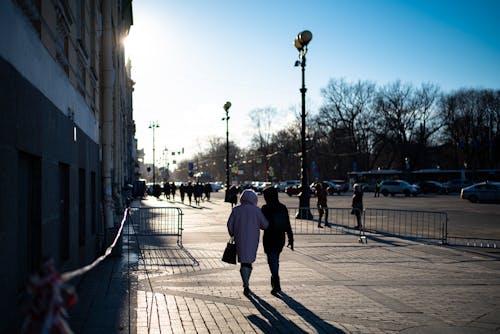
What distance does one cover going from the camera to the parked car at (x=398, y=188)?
5459 cm

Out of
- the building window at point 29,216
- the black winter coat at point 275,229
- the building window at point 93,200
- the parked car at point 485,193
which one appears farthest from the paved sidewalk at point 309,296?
the parked car at point 485,193

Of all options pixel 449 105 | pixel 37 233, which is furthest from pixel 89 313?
pixel 449 105

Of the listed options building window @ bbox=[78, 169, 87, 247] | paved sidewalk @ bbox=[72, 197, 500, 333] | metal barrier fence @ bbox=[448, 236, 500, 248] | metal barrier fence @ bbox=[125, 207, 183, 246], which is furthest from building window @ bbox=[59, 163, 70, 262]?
metal barrier fence @ bbox=[448, 236, 500, 248]

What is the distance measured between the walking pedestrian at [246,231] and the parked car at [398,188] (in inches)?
1916

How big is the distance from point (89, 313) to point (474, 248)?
1047cm

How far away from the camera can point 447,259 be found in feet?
39.0

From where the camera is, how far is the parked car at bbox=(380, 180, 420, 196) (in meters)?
54.6

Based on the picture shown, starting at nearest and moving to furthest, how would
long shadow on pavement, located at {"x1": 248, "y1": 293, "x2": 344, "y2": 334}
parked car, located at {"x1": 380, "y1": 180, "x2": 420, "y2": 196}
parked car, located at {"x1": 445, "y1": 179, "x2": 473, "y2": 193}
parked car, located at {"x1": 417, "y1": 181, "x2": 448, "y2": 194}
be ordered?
long shadow on pavement, located at {"x1": 248, "y1": 293, "x2": 344, "y2": 334}
parked car, located at {"x1": 380, "y1": 180, "x2": 420, "y2": 196}
parked car, located at {"x1": 417, "y1": 181, "x2": 448, "y2": 194}
parked car, located at {"x1": 445, "y1": 179, "x2": 473, "y2": 193}

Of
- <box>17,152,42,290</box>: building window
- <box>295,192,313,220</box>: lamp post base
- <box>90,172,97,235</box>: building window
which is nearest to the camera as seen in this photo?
<box>17,152,42,290</box>: building window

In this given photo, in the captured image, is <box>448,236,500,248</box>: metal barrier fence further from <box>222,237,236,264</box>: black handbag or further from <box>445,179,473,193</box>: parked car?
<box>445,179,473,193</box>: parked car

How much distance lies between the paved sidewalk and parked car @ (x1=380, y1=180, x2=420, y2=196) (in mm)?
43150

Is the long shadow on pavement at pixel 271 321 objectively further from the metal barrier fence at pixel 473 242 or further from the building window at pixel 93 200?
the metal barrier fence at pixel 473 242

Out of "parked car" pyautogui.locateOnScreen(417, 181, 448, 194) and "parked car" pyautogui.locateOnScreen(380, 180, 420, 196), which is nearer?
"parked car" pyautogui.locateOnScreen(380, 180, 420, 196)

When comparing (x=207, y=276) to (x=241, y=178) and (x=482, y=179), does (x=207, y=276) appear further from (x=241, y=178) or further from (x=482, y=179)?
(x=241, y=178)
